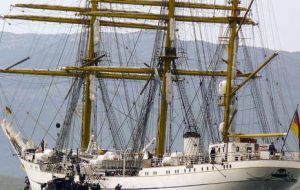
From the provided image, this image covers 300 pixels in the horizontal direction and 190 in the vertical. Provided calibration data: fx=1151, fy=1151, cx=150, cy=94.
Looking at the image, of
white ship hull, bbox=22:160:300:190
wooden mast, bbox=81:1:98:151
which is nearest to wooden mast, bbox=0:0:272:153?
wooden mast, bbox=81:1:98:151

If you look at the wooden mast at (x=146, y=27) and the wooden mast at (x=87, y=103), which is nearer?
the wooden mast at (x=146, y=27)

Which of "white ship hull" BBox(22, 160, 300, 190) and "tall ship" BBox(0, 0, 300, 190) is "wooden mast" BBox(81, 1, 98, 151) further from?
"white ship hull" BBox(22, 160, 300, 190)

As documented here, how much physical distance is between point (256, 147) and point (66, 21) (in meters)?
41.0

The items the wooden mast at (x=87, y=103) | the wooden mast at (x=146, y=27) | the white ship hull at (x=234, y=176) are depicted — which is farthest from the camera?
the wooden mast at (x=87, y=103)

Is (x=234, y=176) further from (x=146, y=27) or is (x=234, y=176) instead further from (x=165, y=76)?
(x=146, y=27)

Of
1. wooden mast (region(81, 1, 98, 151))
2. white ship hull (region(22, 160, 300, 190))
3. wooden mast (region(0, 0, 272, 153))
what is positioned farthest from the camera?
wooden mast (region(81, 1, 98, 151))

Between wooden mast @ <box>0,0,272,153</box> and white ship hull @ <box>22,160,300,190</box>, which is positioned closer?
white ship hull @ <box>22,160,300,190</box>

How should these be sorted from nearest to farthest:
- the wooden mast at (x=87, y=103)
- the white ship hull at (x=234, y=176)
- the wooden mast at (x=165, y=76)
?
the white ship hull at (x=234, y=176), the wooden mast at (x=165, y=76), the wooden mast at (x=87, y=103)

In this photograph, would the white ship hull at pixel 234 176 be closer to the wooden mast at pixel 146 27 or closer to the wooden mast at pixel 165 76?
the wooden mast at pixel 146 27

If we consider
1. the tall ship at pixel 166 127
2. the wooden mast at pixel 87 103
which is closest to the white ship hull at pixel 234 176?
the tall ship at pixel 166 127

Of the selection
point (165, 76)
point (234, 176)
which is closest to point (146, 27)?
point (165, 76)

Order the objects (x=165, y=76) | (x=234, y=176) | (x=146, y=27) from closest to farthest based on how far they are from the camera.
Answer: (x=234, y=176) < (x=165, y=76) < (x=146, y=27)

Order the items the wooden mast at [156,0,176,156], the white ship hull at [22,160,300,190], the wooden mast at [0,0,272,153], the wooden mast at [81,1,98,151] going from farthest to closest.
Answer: the wooden mast at [81,1,98,151] → the wooden mast at [156,0,176,156] → the wooden mast at [0,0,272,153] → the white ship hull at [22,160,300,190]

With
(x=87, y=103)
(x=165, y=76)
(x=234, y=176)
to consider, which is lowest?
(x=234, y=176)
